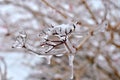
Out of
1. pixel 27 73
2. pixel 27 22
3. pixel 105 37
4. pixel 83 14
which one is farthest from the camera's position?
pixel 27 73

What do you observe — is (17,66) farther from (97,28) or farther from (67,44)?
(67,44)

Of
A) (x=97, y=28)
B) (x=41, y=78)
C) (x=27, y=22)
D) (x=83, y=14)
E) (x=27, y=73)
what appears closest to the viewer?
(x=97, y=28)

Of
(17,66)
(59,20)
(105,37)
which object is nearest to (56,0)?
(59,20)

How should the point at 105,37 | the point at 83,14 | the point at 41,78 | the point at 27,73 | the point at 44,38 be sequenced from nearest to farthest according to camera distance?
the point at 44,38 < the point at 105,37 < the point at 83,14 < the point at 41,78 < the point at 27,73

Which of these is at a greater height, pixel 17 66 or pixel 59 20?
pixel 59 20

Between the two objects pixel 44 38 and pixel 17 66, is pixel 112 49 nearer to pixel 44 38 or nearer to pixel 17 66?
pixel 17 66

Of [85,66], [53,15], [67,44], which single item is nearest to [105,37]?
[85,66]

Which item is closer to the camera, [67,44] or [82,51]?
[67,44]

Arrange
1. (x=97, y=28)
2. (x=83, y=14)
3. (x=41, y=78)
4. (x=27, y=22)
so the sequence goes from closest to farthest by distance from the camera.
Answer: (x=97, y=28) < (x=83, y=14) < (x=27, y=22) < (x=41, y=78)

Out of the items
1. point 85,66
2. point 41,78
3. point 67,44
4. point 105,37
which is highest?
point 67,44
